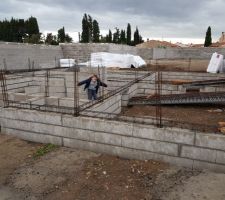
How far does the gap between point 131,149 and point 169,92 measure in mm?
6761

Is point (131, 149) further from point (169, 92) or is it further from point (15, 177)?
point (169, 92)

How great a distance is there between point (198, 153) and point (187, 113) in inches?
Result: 180

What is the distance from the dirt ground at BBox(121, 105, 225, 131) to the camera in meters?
8.41

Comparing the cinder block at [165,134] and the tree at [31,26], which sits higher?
the tree at [31,26]

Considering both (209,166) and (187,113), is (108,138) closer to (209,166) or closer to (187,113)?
(209,166)

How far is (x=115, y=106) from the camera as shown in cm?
869

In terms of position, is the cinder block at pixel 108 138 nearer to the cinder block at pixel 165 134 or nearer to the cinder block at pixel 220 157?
the cinder block at pixel 165 134

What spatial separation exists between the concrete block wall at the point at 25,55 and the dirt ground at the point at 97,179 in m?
12.6

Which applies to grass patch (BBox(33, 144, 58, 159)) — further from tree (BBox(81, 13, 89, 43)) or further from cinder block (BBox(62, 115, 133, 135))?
tree (BBox(81, 13, 89, 43))

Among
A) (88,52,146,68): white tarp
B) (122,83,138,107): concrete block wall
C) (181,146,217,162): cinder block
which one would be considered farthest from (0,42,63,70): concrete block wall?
(181,146,217,162): cinder block

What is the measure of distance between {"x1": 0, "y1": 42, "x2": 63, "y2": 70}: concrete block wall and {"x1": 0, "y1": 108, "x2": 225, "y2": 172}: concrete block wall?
37.0 ft

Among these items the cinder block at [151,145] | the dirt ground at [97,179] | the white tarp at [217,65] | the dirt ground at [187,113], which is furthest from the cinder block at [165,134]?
the white tarp at [217,65]

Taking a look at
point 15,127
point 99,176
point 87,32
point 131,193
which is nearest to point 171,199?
point 131,193

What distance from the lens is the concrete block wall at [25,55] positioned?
54.6 feet
